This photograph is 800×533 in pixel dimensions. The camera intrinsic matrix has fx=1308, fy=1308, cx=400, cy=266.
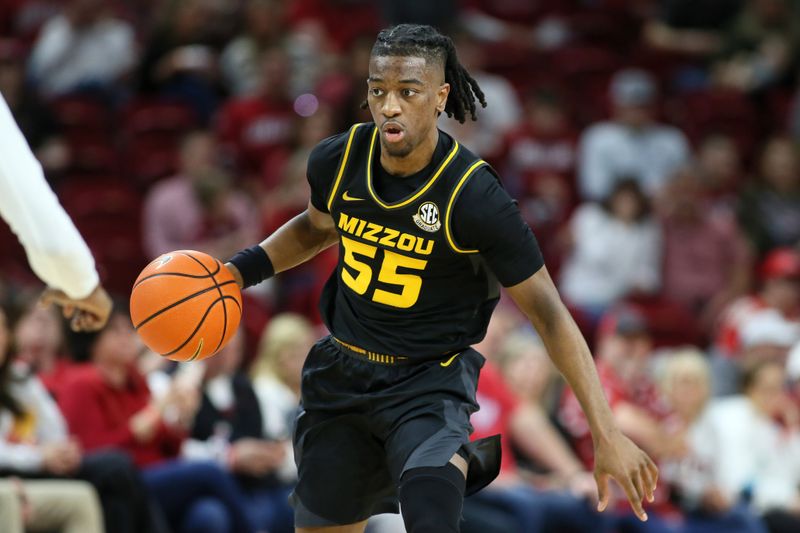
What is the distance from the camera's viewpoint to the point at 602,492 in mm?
4078

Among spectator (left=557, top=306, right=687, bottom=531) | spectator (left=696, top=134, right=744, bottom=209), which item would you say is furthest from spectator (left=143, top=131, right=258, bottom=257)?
spectator (left=696, top=134, right=744, bottom=209)

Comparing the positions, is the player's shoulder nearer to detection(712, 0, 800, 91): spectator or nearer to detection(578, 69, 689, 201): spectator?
Result: detection(578, 69, 689, 201): spectator

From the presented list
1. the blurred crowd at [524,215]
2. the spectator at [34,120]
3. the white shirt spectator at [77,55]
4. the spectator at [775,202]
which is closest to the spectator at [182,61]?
the blurred crowd at [524,215]

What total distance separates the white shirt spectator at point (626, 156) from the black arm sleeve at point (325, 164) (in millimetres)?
6508

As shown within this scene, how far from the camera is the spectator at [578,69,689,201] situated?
35.8 ft

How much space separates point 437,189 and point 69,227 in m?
1.14

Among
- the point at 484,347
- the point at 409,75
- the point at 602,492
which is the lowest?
the point at 484,347

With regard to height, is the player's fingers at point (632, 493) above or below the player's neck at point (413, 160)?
below

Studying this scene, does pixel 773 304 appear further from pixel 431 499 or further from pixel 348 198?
pixel 431 499

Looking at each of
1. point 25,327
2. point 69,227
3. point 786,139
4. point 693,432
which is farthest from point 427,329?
point 786,139

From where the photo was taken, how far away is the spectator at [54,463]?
6.24m

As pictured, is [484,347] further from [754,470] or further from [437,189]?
[437,189]

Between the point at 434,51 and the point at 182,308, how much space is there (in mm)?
1171

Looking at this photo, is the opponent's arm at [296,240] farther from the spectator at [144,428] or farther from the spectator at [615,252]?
the spectator at [615,252]
